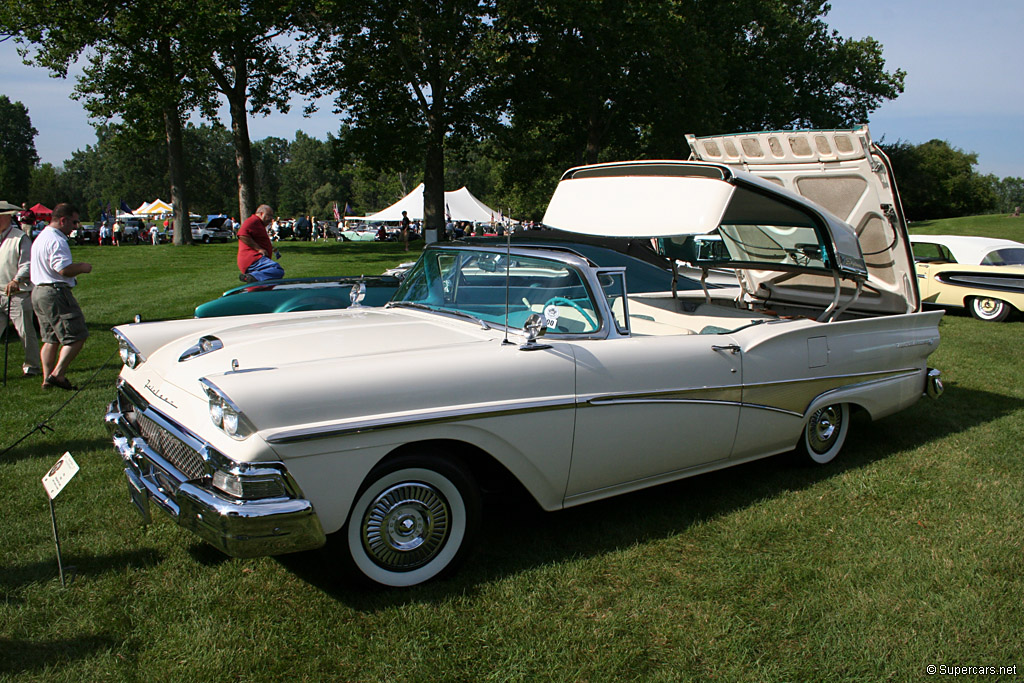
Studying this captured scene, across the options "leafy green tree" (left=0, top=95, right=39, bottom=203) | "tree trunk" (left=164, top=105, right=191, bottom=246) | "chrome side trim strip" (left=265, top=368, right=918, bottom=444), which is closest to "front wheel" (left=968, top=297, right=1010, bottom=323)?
"chrome side trim strip" (left=265, top=368, right=918, bottom=444)

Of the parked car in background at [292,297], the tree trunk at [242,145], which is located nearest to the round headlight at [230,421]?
the parked car in background at [292,297]

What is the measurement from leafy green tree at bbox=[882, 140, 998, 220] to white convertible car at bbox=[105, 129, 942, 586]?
163 ft

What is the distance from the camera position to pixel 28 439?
5.17 metres

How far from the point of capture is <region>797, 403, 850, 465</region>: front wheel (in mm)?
4914

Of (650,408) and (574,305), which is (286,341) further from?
(650,408)

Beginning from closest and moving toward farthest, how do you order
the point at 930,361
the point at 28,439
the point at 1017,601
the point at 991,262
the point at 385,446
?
the point at 385,446 < the point at 1017,601 < the point at 28,439 < the point at 930,361 < the point at 991,262

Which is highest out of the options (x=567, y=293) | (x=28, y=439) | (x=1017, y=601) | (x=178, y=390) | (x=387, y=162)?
(x=387, y=162)

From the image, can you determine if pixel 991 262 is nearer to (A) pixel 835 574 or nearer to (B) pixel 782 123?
(A) pixel 835 574

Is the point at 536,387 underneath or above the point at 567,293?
underneath

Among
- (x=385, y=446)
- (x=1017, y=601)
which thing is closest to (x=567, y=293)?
(x=385, y=446)

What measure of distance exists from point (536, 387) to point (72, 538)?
246 cm

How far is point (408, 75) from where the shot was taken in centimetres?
2347

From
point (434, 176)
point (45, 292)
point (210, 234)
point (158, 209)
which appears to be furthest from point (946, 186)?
point (158, 209)

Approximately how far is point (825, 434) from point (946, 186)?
55.4 metres
